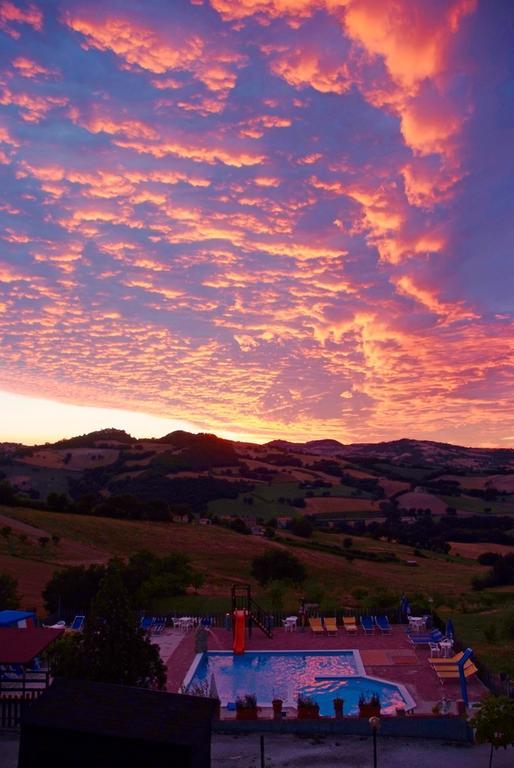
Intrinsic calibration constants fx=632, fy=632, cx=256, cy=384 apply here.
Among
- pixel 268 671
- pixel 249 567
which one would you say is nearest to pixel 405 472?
pixel 249 567

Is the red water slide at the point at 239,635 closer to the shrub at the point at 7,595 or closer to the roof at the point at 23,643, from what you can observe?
the roof at the point at 23,643

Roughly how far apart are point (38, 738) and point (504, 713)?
26.1 feet

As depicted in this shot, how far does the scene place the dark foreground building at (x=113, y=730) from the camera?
9.72 metres

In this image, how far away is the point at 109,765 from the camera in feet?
32.3

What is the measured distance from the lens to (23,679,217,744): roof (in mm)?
9844

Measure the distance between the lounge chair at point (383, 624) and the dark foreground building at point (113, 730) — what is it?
18694 millimetres

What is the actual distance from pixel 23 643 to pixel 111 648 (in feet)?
11.7

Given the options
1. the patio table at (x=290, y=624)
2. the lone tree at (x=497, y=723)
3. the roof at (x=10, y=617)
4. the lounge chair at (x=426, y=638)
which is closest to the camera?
the lone tree at (x=497, y=723)

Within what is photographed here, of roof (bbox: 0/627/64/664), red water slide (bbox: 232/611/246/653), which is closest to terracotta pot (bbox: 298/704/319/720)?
roof (bbox: 0/627/64/664)

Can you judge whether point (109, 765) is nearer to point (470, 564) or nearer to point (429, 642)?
point (429, 642)

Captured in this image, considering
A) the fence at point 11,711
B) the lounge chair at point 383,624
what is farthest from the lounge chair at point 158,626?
the fence at point 11,711

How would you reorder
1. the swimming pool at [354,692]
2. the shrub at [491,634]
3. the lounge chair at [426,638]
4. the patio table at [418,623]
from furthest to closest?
the patio table at [418,623] → the shrub at [491,634] → the lounge chair at [426,638] → the swimming pool at [354,692]

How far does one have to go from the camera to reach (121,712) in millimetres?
10227

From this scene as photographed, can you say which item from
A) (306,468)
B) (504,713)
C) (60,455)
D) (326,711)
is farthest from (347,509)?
(504,713)
